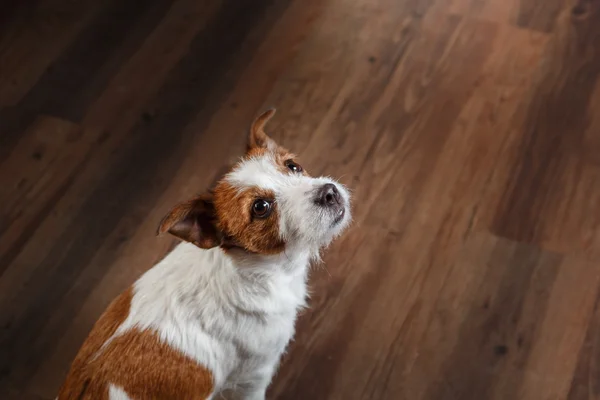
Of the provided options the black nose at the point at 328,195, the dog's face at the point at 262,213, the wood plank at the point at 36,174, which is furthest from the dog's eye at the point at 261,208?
the wood plank at the point at 36,174

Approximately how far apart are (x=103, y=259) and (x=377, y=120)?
1.08 metres

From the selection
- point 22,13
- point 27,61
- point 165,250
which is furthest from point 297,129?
point 22,13

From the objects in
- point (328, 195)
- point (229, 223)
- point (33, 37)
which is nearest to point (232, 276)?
point (229, 223)

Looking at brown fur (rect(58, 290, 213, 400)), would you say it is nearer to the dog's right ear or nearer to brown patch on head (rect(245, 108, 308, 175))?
the dog's right ear

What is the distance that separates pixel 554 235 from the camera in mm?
2004

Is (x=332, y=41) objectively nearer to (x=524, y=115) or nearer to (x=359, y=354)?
(x=524, y=115)

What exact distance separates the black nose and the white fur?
2 cm

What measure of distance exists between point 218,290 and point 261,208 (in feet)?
0.73

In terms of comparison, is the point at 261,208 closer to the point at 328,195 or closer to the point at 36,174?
the point at 328,195

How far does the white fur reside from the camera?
4.56 ft

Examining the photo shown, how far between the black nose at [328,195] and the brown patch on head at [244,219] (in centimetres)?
10

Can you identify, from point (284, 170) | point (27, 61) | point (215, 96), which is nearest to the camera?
point (284, 170)

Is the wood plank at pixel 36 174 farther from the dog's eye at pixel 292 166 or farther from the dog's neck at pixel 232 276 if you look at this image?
the dog's eye at pixel 292 166

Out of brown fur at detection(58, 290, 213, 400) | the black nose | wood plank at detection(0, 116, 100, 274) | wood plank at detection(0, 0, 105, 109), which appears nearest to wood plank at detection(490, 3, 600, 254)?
the black nose
